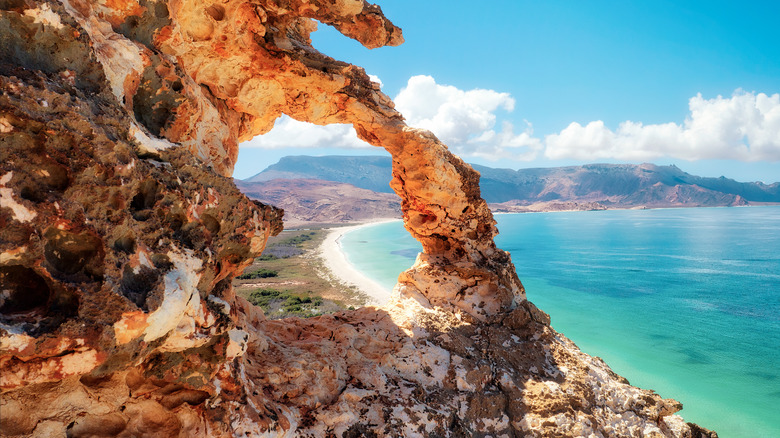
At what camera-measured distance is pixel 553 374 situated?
7.84m

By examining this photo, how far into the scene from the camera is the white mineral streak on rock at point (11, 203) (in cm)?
303

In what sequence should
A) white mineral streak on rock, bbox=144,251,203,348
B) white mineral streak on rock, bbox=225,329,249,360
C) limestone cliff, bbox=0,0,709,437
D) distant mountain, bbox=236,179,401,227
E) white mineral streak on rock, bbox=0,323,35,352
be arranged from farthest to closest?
distant mountain, bbox=236,179,401,227 < white mineral streak on rock, bbox=225,329,249,360 < white mineral streak on rock, bbox=144,251,203,348 < limestone cliff, bbox=0,0,709,437 < white mineral streak on rock, bbox=0,323,35,352

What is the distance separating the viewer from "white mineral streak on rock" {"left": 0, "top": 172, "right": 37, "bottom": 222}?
3.03 meters

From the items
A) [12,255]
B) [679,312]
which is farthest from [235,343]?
[679,312]

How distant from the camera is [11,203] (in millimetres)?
3059

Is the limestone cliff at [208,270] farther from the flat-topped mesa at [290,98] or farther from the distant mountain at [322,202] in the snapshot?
the distant mountain at [322,202]

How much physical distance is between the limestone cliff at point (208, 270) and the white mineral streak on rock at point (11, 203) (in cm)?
1

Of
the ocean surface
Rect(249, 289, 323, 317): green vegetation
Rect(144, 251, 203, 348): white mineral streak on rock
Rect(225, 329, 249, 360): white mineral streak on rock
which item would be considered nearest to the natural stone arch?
Rect(144, 251, 203, 348): white mineral streak on rock

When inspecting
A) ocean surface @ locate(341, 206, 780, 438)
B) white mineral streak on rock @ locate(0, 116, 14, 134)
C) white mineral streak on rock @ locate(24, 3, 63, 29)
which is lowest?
ocean surface @ locate(341, 206, 780, 438)

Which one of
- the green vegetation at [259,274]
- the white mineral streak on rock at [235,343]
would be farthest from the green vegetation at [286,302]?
the white mineral streak on rock at [235,343]

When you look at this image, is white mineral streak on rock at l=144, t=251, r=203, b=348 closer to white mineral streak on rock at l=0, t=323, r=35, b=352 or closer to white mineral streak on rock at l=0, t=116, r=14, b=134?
white mineral streak on rock at l=0, t=323, r=35, b=352

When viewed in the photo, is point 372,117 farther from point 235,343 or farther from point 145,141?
point 235,343

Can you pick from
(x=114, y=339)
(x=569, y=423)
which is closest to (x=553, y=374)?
(x=569, y=423)

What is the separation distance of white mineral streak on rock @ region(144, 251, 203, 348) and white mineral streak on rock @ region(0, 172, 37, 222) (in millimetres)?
1213
